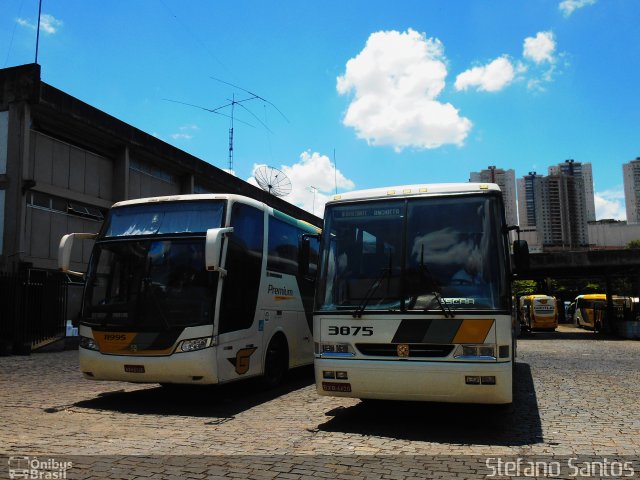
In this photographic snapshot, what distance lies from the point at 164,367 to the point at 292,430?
2.26 metres

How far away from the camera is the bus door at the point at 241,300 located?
792cm

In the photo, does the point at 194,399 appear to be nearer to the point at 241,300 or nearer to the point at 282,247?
the point at 241,300

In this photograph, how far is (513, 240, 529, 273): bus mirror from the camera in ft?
22.5

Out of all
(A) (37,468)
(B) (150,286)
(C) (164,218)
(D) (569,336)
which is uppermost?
(C) (164,218)

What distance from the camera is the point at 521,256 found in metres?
6.89

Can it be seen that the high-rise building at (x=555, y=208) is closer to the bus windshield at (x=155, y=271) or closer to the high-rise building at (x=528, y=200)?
the high-rise building at (x=528, y=200)

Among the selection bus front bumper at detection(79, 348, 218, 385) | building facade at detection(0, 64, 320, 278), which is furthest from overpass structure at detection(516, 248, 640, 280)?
bus front bumper at detection(79, 348, 218, 385)

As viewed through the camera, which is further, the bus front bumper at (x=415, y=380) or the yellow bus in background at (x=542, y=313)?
the yellow bus in background at (x=542, y=313)

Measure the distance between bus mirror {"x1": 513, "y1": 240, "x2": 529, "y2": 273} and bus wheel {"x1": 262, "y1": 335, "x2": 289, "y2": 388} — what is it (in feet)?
15.1

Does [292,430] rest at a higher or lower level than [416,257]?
lower

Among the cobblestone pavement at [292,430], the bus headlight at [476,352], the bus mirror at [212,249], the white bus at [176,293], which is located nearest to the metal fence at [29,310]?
the cobblestone pavement at [292,430]

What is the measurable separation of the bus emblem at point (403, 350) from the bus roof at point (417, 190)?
1983 millimetres

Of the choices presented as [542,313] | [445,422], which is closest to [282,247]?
[445,422]

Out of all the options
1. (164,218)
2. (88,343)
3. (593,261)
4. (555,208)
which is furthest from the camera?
(555,208)
